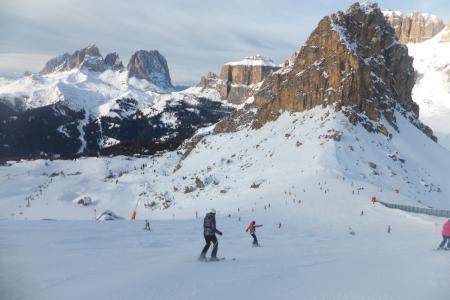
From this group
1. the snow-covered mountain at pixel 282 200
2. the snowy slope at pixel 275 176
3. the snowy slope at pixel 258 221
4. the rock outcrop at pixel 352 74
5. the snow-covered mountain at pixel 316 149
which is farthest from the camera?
the rock outcrop at pixel 352 74

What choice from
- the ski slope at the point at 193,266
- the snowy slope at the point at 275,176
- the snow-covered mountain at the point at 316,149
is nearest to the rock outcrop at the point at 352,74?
the snow-covered mountain at the point at 316,149

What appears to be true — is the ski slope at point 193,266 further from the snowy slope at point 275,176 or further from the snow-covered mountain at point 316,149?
the snow-covered mountain at point 316,149

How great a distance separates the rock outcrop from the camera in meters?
66.1

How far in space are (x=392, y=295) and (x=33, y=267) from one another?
10.1 m

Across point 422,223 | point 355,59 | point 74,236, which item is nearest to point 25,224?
point 74,236

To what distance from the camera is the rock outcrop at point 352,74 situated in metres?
66.1

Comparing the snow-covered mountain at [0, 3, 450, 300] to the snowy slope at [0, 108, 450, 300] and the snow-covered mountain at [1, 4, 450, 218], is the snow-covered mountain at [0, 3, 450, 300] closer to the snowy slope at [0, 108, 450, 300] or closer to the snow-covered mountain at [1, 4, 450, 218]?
the snowy slope at [0, 108, 450, 300]

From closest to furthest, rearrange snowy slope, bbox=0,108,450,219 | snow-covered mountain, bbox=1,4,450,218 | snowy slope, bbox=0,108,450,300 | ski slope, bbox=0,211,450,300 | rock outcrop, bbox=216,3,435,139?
ski slope, bbox=0,211,450,300 → snowy slope, bbox=0,108,450,300 → snowy slope, bbox=0,108,450,219 → snow-covered mountain, bbox=1,4,450,218 → rock outcrop, bbox=216,3,435,139

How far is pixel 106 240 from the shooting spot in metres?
20.1

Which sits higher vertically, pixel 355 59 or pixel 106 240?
pixel 355 59

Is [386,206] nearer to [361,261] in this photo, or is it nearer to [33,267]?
[361,261]

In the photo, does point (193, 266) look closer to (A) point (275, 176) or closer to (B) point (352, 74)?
(A) point (275, 176)

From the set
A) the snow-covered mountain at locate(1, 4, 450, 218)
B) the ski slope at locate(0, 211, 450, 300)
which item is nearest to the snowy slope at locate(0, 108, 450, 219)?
the snow-covered mountain at locate(1, 4, 450, 218)

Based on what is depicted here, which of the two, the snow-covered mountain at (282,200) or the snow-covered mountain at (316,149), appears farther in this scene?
the snow-covered mountain at (316,149)
